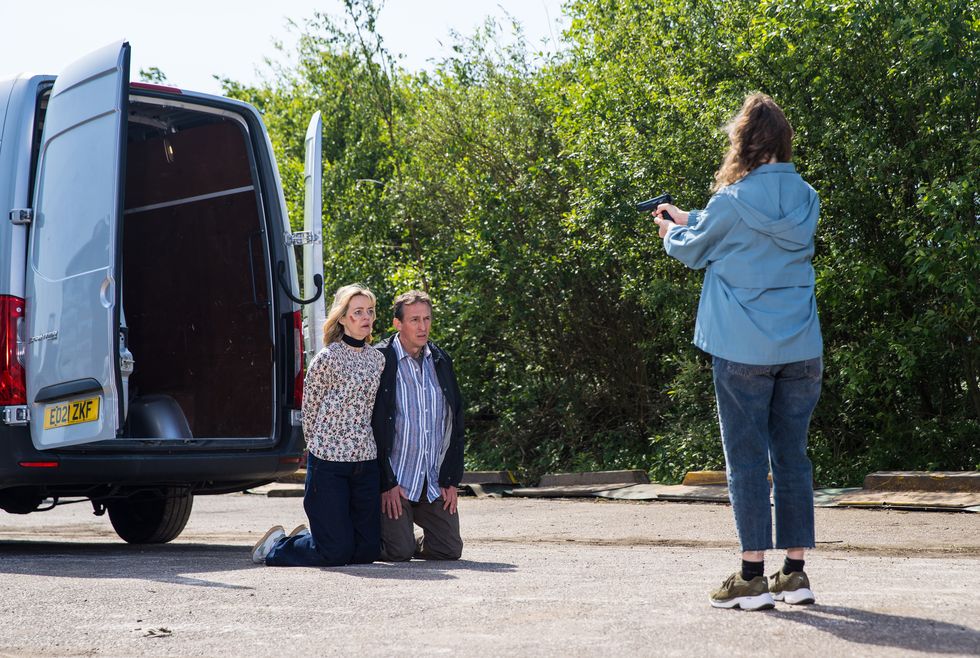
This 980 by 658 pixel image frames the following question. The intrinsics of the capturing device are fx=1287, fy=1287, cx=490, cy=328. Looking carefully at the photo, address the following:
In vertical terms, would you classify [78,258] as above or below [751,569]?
above

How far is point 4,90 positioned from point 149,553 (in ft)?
9.39

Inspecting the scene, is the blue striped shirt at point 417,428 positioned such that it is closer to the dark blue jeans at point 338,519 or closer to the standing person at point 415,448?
the standing person at point 415,448

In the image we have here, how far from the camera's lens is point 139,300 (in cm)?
888

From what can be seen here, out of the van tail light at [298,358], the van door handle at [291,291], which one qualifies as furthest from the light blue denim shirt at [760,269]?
the van tail light at [298,358]

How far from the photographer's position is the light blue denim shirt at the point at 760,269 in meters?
4.59

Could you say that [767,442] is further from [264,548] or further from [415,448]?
[264,548]

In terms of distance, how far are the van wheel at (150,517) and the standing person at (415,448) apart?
82.3 inches

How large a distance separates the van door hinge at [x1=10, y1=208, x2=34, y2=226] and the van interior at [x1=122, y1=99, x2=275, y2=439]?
126cm

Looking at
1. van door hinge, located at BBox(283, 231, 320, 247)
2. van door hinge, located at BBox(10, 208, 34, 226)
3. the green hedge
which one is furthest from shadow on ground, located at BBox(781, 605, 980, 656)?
the green hedge

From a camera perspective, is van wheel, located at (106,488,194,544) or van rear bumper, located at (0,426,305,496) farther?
van wheel, located at (106,488,194,544)

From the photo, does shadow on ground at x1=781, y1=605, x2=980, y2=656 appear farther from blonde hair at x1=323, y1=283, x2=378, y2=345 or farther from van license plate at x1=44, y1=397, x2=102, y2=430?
van license plate at x1=44, y1=397, x2=102, y2=430

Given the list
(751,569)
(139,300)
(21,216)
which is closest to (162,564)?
(21,216)

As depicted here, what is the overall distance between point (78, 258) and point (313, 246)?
1587 mm

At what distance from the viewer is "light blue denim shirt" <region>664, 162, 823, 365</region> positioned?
4.59m
